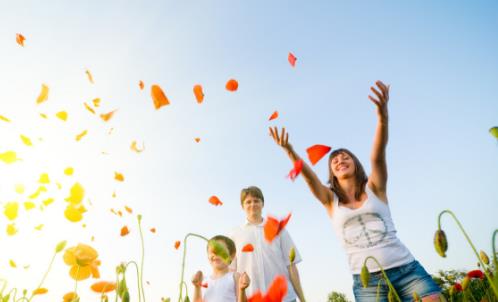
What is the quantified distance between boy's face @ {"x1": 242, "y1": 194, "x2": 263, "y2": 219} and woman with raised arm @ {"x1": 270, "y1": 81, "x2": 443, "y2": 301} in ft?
4.63

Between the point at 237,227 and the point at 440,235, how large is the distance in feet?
11.1

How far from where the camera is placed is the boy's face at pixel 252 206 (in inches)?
191

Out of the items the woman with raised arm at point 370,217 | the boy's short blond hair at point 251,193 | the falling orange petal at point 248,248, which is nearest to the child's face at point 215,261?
the falling orange petal at point 248,248

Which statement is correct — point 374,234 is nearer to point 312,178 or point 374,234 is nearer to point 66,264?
point 312,178

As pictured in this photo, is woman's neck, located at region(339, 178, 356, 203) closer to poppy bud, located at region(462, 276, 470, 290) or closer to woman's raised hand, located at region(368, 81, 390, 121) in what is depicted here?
woman's raised hand, located at region(368, 81, 390, 121)

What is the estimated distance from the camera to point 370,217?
3.12 metres

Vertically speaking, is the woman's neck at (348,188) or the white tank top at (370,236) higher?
the woman's neck at (348,188)

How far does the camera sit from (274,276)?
448 centimetres

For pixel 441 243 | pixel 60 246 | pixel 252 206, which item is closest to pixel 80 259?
pixel 60 246

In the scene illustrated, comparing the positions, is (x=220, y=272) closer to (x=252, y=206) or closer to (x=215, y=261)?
(x=215, y=261)

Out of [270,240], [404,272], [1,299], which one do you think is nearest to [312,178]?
[404,272]

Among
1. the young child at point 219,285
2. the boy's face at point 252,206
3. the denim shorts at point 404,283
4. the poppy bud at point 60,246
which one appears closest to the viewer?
the poppy bud at point 60,246

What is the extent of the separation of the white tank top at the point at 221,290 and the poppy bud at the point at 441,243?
271 cm

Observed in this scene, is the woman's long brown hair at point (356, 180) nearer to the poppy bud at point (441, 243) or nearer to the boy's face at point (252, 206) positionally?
the boy's face at point (252, 206)
